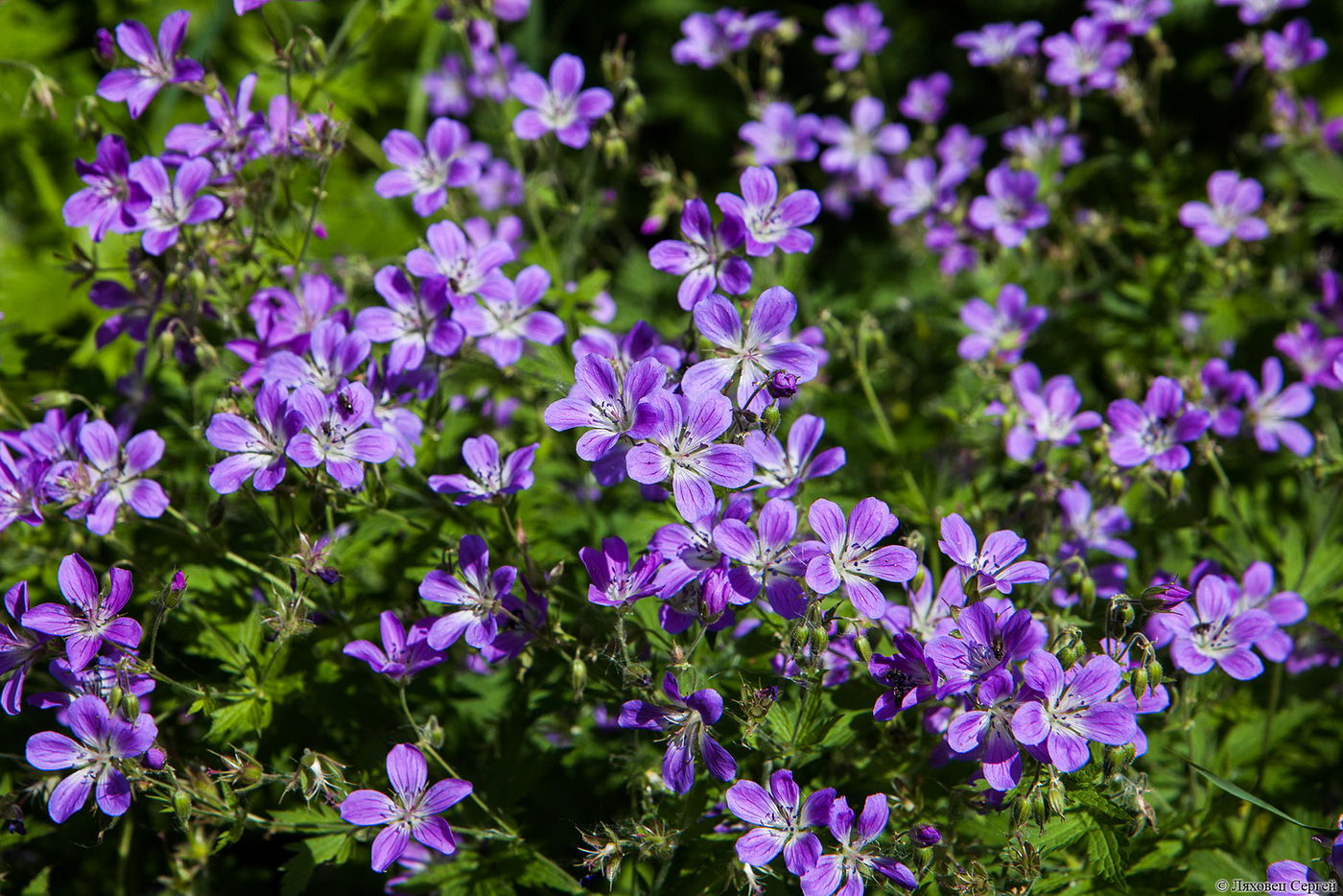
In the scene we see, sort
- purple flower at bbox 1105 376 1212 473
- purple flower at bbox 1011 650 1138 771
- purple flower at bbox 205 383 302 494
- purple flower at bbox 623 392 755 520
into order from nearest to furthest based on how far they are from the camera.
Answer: purple flower at bbox 1011 650 1138 771
purple flower at bbox 623 392 755 520
purple flower at bbox 205 383 302 494
purple flower at bbox 1105 376 1212 473

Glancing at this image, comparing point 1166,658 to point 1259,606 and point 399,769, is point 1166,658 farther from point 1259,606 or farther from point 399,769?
point 399,769

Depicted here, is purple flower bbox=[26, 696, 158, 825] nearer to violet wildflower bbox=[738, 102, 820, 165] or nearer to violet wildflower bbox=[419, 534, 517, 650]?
violet wildflower bbox=[419, 534, 517, 650]

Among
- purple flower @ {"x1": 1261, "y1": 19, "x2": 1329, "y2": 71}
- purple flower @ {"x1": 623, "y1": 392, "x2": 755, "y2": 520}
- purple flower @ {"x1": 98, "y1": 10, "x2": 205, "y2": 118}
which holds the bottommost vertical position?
purple flower @ {"x1": 623, "y1": 392, "x2": 755, "y2": 520}

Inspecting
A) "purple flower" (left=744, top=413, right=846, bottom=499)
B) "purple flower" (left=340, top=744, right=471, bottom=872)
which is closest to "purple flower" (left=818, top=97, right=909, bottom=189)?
"purple flower" (left=744, top=413, right=846, bottom=499)

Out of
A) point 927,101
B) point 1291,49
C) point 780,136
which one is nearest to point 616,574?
point 780,136

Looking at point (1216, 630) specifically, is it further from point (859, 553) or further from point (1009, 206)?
point (1009, 206)

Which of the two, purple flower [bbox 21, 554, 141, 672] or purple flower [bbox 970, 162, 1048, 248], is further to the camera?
purple flower [bbox 970, 162, 1048, 248]

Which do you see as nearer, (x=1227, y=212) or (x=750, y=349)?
(x=750, y=349)

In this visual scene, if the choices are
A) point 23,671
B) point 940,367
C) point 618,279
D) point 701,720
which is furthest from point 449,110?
point 701,720
